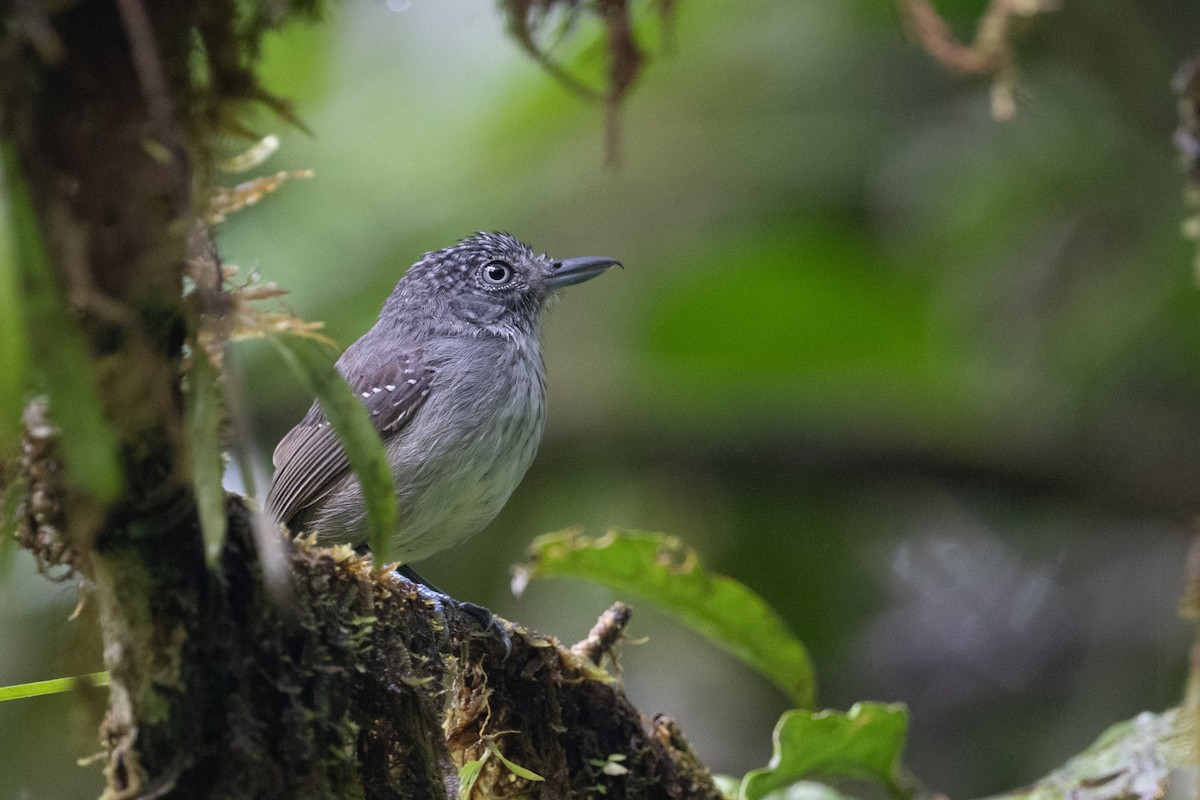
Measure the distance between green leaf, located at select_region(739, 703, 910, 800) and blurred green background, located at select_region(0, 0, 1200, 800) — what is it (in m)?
3.07

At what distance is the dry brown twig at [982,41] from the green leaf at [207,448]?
77.8 inches

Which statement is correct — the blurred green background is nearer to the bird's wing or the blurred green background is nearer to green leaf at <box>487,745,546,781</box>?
the bird's wing

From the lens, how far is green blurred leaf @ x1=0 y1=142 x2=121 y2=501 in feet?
5.32

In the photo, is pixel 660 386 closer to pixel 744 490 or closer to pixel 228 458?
pixel 744 490

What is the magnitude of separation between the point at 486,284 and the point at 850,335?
7.90ft

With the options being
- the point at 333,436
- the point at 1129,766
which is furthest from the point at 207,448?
the point at 1129,766

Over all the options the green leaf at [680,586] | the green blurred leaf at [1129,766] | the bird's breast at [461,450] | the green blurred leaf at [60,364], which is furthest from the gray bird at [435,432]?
the green blurred leaf at [60,364]

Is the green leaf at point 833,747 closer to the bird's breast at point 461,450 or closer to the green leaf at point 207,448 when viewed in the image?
the bird's breast at point 461,450

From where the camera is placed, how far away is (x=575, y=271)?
16.3ft

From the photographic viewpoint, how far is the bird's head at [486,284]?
4844mm

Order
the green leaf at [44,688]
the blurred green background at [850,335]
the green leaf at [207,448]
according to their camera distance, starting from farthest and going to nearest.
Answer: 1. the blurred green background at [850,335]
2. the green leaf at [44,688]
3. the green leaf at [207,448]

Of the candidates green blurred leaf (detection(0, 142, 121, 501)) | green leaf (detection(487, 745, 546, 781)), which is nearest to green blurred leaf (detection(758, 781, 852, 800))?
green leaf (detection(487, 745, 546, 781))

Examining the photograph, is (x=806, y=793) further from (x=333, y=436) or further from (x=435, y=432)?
(x=333, y=436)

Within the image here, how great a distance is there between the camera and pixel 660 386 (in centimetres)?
678
